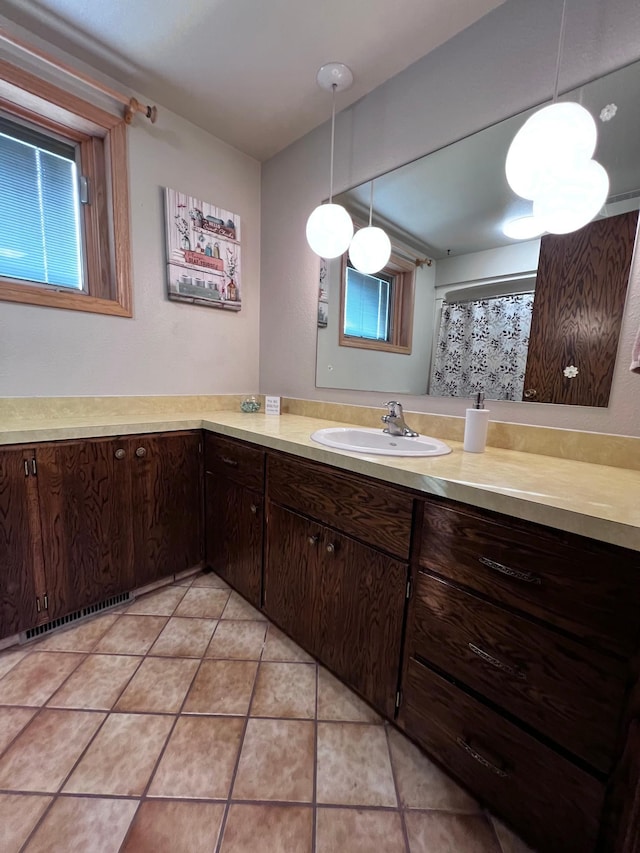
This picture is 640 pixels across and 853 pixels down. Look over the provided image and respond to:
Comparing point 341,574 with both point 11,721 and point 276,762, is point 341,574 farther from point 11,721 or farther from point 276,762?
point 11,721

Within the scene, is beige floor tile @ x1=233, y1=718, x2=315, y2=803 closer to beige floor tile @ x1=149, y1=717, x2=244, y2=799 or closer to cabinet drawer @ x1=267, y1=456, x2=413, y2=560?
beige floor tile @ x1=149, y1=717, x2=244, y2=799

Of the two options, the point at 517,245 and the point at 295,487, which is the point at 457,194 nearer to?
the point at 517,245

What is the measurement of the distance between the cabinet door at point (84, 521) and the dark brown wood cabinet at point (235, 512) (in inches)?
14.9

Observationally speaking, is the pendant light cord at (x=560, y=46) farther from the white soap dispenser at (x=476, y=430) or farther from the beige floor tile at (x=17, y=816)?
the beige floor tile at (x=17, y=816)

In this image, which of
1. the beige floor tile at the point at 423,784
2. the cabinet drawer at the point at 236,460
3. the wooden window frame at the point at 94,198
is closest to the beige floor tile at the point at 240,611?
the cabinet drawer at the point at 236,460

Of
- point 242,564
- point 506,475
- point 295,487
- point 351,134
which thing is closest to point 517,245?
point 506,475

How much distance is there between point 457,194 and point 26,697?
2.39 meters

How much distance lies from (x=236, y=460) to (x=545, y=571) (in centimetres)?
120

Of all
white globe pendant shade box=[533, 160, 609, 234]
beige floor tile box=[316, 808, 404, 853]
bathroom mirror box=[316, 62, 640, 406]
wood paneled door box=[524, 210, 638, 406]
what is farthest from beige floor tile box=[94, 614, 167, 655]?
white globe pendant shade box=[533, 160, 609, 234]

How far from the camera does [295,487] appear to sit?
50.1 inches

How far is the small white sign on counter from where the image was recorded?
2033mm

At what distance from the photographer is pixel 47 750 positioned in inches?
38.9

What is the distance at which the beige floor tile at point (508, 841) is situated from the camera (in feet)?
2.68

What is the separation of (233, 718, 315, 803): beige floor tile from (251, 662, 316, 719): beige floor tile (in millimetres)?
34
